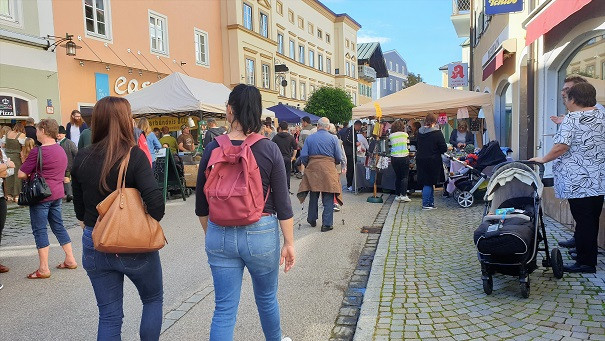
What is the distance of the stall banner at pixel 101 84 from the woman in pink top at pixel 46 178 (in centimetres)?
1217

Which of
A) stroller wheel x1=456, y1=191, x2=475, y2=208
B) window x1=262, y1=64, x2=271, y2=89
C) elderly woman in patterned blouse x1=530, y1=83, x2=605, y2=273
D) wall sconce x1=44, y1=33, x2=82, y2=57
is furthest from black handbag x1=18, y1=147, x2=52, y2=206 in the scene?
window x1=262, y1=64, x2=271, y2=89

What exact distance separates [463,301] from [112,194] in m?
3.09

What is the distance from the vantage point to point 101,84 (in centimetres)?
1658

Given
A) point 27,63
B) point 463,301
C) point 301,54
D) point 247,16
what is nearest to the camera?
point 463,301

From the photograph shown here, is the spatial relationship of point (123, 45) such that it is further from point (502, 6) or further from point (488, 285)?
point (488, 285)

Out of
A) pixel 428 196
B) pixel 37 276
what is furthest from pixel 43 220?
pixel 428 196

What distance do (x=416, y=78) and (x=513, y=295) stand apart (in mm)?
41500

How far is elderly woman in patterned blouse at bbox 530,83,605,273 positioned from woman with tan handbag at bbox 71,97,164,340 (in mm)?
3777

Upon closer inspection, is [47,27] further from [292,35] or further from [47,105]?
[292,35]

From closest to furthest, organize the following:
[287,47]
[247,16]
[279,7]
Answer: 1. [247,16]
2. [279,7]
3. [287,47]

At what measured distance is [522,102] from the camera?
1016 centimetres

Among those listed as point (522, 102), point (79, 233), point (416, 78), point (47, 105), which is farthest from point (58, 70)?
point (416, 78)

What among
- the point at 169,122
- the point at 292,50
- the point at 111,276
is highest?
the point at 292,50

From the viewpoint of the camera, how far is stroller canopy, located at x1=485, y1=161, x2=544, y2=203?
473 cm
